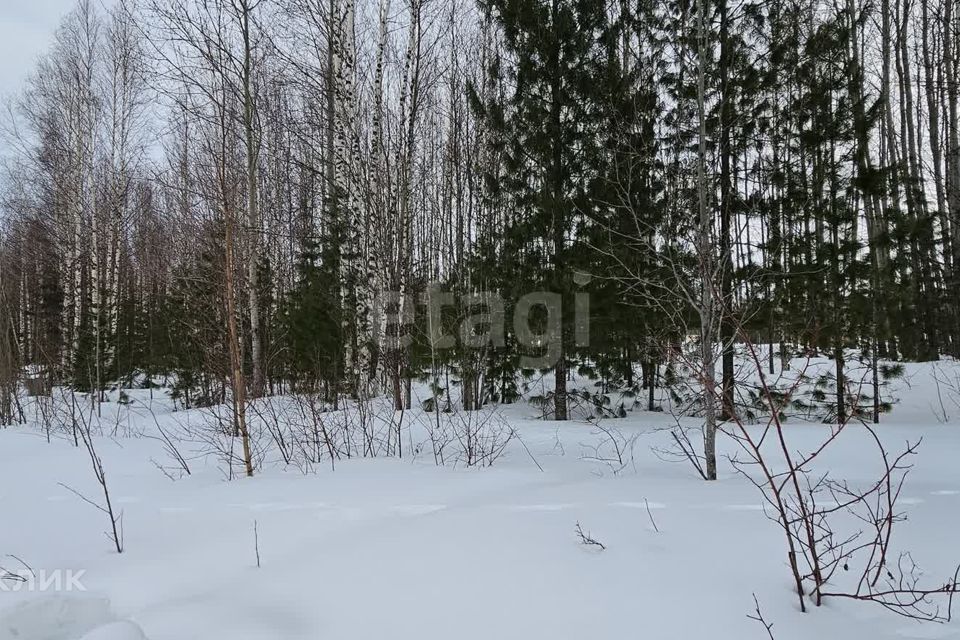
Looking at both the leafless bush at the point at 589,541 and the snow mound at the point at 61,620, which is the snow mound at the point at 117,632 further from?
the leafless bush at the point at 589,541

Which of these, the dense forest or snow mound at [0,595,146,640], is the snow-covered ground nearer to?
snow mound at [0,595,146,640]

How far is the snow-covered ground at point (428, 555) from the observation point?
6.03 feet

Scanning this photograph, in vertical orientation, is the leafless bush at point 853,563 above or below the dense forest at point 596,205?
below

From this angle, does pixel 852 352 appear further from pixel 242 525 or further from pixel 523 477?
pixel 242 525

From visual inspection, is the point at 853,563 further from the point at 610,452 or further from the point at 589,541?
the point at 610,452

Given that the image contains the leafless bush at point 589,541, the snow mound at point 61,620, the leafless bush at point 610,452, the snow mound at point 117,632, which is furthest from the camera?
the leafless bush at point 610,452

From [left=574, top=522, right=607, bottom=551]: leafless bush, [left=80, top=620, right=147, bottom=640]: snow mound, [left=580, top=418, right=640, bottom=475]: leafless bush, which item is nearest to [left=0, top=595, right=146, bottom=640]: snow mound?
[left=80, top=620, right=147, bottom=640]: snow mound

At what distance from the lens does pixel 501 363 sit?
29.7ft

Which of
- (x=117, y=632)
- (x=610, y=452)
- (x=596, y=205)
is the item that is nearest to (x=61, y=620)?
(x=117, y=632)

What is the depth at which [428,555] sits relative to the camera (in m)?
2.36

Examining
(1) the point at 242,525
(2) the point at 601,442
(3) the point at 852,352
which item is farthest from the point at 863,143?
(1) the point at 242,525

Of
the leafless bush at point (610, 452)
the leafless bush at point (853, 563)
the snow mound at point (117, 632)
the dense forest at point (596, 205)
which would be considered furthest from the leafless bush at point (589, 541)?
the dense forest at point (596, 205)

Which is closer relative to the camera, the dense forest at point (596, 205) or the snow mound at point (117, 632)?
the snow mound at point (117, 632)

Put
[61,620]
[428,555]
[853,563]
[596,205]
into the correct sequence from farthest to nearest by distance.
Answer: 1. [596,205]
2. [428,555]
3. [853,563]
4. [61,620]
